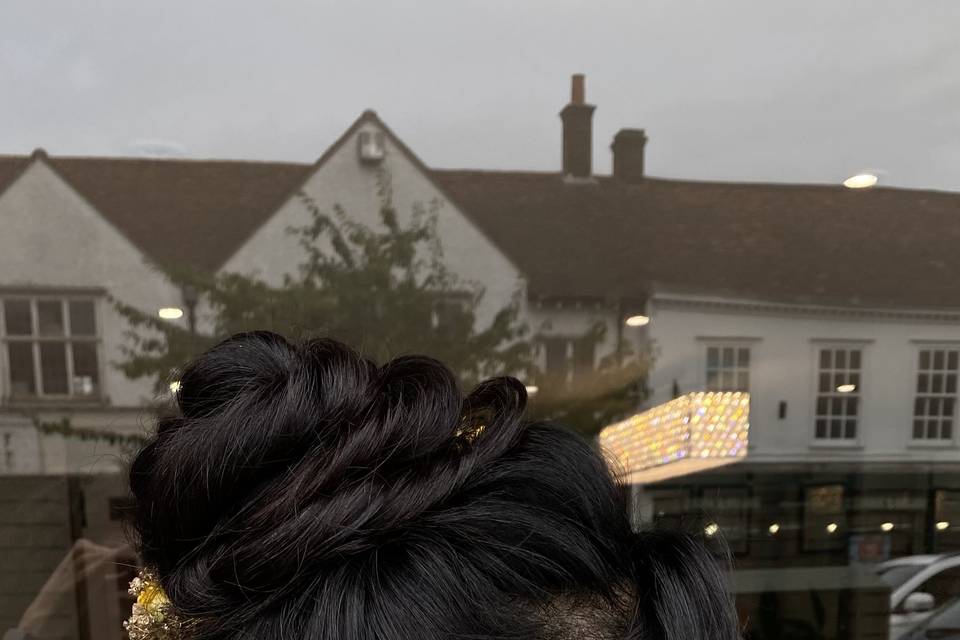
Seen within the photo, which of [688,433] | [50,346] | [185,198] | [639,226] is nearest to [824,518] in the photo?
[688,433]

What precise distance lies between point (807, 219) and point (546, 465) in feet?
6.91

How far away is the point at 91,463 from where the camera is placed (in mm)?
1860

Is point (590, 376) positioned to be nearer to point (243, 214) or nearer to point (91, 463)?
point (243, 214)

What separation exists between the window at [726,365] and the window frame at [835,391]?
29cm

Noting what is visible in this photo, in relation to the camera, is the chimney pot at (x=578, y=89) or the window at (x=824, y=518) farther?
the window at (x=824, y=518)

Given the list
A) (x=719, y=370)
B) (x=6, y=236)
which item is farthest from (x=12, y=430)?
(x=719, y=370)

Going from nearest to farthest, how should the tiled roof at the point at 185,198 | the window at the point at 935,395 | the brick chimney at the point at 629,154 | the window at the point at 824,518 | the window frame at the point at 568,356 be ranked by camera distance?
the tiled roof at the point at 185,198 → the brick chimney at the point at 629,154 → the window frame at the point at 568,356 → the window at the point at 935,395 → the window at the point at 824,518

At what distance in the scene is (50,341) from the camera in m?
1.92

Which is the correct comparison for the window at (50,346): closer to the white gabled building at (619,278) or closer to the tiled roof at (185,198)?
the white gabled building at (619,278)

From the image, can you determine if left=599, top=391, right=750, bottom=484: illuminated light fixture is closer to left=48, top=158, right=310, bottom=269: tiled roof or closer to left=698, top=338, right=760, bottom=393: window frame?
left=698, top=338, right=760, bottom=393: window frame

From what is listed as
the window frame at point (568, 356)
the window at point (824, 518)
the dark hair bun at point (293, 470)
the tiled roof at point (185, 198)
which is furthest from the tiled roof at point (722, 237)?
the dark hair bun at point (293, 470)

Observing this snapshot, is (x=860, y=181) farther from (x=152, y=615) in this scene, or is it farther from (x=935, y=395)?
(x=152, y=615)

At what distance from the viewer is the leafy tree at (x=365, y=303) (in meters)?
1.88

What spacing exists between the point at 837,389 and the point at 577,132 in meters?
1.51
